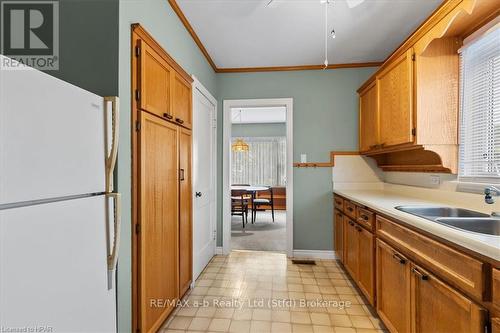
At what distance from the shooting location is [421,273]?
134cm

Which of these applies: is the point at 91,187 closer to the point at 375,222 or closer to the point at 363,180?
the point at 375,222

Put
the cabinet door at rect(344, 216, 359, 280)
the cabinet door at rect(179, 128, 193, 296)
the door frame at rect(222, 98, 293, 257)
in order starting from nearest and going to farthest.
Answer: the cabinet door at rect(179, 128, 193, 296) → the cabinet door at rect(344, 216, 359, 280) → the door frame at rect(222, 98, 293, 257)

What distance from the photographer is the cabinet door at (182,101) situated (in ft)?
7.01

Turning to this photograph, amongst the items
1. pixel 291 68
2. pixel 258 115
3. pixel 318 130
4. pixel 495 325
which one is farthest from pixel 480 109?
pixel 258 115

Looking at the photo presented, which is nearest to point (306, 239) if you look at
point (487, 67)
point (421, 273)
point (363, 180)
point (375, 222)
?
point (363, 180)

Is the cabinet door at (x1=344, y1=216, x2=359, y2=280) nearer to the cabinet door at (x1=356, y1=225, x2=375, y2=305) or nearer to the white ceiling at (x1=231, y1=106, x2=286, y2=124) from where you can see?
the cabinet door at (x1=356, y1=225, x2=375, y2=305)

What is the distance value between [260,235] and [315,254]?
1.40 metres

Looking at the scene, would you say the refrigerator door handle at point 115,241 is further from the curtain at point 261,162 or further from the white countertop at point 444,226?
the curtain at point 261,162

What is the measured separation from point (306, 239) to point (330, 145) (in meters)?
1.32

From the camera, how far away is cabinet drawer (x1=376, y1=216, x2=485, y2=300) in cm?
98

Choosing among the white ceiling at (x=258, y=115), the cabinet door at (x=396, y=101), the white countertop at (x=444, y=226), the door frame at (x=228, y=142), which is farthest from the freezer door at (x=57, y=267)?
the white ceiling at (x=258, y=115)

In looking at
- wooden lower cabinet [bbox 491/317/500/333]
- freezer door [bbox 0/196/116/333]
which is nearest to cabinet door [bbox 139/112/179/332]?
freezer door [bbox 0/196/116/333]

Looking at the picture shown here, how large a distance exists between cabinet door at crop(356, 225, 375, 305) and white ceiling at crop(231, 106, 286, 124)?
4067 mm

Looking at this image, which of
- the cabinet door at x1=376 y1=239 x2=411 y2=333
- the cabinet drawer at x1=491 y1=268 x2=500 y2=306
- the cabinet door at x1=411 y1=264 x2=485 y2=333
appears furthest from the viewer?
the cabinet door at x1=376 y1=239 x2=411 y2=333
